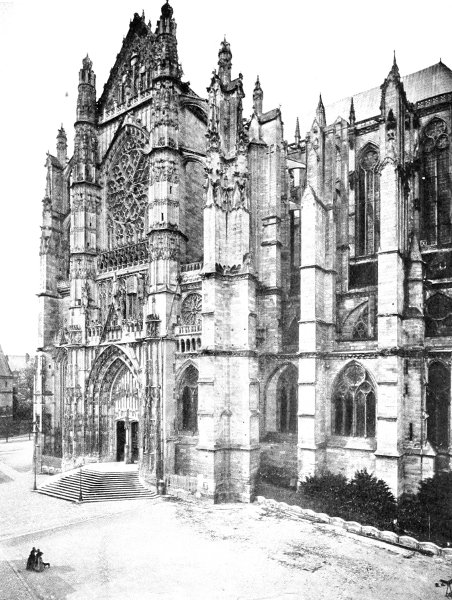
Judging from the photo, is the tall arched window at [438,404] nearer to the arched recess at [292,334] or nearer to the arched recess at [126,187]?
the arched recess at [292,334]

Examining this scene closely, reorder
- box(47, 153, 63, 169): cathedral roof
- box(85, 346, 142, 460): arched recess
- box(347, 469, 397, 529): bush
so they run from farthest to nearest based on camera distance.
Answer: box(47, 153, 63, 169): cathedral roof < box(85, 346, 142, 460): arched recess < box(347, 469, 397, 529): bush

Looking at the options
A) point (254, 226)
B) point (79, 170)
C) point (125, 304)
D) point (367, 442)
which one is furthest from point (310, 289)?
point (79, 170)

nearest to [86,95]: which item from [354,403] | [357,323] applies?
[357,323]

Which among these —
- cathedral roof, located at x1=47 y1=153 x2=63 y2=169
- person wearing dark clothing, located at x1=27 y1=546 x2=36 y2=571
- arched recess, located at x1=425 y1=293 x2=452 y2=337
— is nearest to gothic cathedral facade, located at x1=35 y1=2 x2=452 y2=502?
arched recess, located at x1=425 y1=293 x2=452 y2=337

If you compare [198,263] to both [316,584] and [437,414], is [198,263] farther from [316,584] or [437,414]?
[316,584]

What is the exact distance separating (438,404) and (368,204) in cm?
1311

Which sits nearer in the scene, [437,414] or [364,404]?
[437,414]

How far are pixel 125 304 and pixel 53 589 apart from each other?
18.5 metres

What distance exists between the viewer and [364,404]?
25359 mm

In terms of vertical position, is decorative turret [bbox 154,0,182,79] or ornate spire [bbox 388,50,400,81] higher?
decorative turret [bbox 154,0,182,79]

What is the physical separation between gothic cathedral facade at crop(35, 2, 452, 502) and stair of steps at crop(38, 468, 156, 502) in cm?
98

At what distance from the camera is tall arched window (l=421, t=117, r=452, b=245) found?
28.9 meters

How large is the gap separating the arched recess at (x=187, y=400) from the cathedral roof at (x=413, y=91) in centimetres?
2055

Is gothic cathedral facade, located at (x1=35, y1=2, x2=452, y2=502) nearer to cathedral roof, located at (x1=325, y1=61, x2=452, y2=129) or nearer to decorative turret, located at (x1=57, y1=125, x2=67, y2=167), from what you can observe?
cathedral roof, located at (x1=325, y1=61, x2=452, y2=129)
